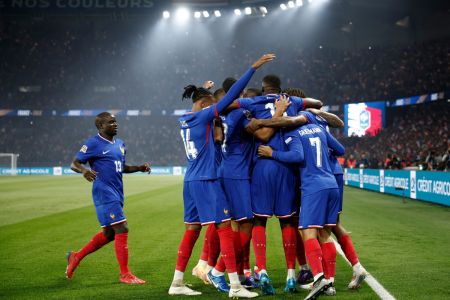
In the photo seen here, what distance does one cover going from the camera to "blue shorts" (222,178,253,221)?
6.04 meters

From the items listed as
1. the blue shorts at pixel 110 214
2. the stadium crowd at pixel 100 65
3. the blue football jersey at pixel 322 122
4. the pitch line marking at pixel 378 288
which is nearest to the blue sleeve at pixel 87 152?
the blue shorts at pixel 110 214

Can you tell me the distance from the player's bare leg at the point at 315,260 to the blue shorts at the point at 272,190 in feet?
1.47

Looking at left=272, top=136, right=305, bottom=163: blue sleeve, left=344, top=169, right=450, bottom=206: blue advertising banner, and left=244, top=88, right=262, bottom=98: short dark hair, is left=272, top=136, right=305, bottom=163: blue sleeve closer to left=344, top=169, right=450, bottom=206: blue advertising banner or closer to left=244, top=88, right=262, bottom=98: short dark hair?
left=244, top=88, right=262, bottom=98: short dark hair

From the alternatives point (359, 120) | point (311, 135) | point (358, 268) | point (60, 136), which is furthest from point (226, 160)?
point (60, 136)

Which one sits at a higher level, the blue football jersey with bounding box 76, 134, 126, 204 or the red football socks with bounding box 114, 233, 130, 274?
the blue football jersey with bounding box 76, 134, 126, 204

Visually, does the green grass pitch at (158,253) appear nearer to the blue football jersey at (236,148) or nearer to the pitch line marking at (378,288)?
the pitch line marking at (378,288)

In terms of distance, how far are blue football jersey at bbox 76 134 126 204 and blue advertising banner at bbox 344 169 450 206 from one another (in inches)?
490

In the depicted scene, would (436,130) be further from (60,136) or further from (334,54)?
(60,136)

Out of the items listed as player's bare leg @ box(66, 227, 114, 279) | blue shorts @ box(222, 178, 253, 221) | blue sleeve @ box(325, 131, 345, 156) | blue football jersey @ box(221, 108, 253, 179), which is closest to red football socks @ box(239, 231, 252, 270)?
blue shorts @ box(222, 178, 253, 221)

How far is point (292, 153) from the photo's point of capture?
5.88 meters

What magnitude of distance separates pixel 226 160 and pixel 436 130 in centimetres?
3512

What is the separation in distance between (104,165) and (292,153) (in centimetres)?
259

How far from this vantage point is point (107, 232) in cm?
704

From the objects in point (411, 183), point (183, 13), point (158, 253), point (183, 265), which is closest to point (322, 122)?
point (183, 265)
